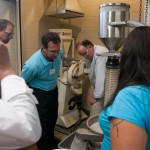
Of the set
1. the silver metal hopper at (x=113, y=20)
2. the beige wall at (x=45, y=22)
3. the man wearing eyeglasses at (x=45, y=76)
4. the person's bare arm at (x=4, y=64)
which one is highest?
the beige wall at (x=45, y=22)

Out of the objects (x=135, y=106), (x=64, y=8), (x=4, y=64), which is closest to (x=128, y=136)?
(x=135, y=106)

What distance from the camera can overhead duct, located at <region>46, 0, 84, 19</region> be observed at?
3150 mm

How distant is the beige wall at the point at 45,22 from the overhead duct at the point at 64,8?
0.52 feet

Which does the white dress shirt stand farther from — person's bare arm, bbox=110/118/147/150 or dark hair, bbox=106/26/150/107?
dark hair, bbox=106/26/150/107

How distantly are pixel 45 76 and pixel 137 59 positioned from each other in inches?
68.4

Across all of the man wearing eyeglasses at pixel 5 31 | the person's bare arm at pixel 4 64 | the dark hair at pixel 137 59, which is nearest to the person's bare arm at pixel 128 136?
the dark hair at pixel 137 59

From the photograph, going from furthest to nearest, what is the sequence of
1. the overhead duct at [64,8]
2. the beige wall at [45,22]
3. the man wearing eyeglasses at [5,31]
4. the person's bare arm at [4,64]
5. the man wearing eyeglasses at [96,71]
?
the beige wall at [45,22]
the overhead duct at [64,8]
the man wearing eyeglasses at [96,71]
the man wearing eyeglasses at [5,31]
the person's bare arm at [4,64]

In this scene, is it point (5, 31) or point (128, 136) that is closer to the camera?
point (128, 136)

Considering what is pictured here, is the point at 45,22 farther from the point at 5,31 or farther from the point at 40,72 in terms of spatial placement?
the point at 40,72

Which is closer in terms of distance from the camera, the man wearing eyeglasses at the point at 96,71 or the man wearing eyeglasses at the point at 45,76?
the man wearing eyeglasses at the point at 45,76

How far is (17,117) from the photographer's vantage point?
0.55m

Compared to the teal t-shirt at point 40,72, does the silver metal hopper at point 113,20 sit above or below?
above

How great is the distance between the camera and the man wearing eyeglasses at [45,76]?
233cm

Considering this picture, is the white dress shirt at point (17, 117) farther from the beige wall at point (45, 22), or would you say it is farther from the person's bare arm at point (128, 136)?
the beige wall at point (45, 22)
